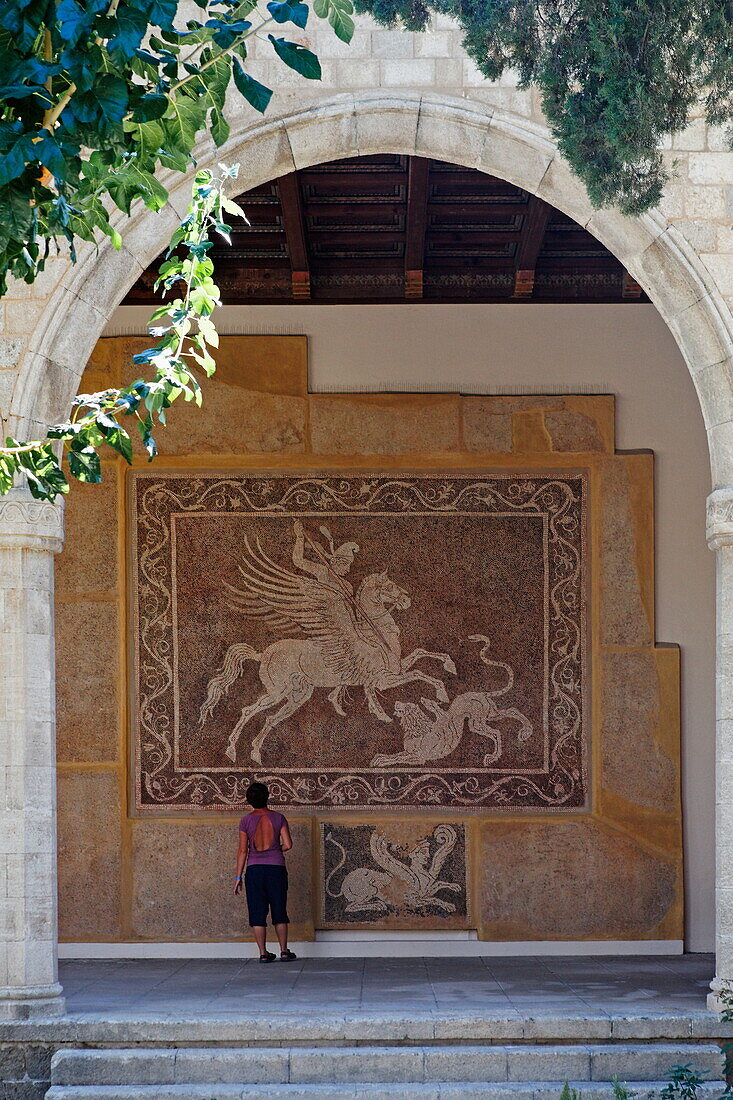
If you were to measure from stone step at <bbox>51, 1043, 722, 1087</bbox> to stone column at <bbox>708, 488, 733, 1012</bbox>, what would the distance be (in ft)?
1.28

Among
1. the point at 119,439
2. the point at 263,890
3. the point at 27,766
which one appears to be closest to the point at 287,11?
the point at 119,439

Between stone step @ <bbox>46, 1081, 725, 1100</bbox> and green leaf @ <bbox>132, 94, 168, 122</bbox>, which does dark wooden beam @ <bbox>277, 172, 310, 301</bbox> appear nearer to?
green leaf @ <bbox>132, 94, 168, 122</bbox>

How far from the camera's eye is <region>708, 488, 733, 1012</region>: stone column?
557 cm

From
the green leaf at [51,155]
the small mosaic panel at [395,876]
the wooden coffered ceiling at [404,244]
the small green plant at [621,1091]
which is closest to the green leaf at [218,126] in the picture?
the green leaf at [51,155]

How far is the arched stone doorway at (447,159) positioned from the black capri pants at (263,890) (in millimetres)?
2496

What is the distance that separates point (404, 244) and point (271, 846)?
3.65m

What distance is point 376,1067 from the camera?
5.46 meters

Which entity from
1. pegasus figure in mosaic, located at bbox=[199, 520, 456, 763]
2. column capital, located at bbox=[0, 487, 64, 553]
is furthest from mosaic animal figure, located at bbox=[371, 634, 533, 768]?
column capital, located at bbox=[0, 487, 64, 553]

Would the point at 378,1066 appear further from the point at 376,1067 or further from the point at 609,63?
the point at 609,63

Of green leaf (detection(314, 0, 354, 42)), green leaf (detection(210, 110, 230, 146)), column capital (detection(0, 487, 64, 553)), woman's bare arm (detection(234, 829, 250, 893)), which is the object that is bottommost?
woman's bare arm (detection(234, 829, 250, 893))

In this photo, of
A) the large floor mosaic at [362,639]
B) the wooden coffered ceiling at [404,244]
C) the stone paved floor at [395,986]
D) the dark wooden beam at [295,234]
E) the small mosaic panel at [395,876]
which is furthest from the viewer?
the large floor mosaic at [362,639]

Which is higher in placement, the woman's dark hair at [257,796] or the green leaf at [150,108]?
the green leaf at [150,108]

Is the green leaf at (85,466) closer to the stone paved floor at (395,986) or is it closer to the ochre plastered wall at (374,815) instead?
the stone paved floor at (395,986)

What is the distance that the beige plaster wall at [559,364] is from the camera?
8.41 meters
